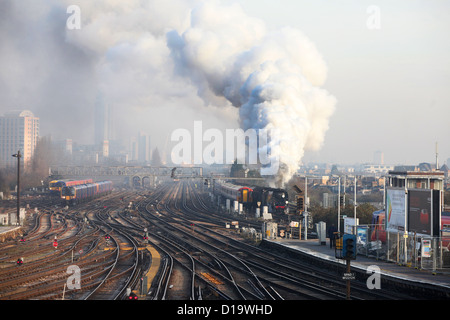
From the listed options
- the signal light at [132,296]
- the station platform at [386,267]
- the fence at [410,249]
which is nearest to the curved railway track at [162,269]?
the signal light at [132,296]

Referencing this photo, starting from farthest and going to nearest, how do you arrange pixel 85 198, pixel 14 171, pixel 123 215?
pixel 14 171 → pixel 85 198 → pixel 123 215

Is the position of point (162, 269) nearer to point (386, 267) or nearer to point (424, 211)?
point (386, 267)

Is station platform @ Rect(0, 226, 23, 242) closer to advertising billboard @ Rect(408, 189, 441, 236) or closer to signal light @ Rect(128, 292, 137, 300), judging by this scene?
signal light @ Rect(128, 292, 137, 300)

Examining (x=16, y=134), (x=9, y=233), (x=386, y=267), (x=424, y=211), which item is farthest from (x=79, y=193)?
(x=16, y=134)

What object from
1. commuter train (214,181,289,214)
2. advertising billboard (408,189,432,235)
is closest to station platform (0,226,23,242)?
commuter train (214,181,289,214)

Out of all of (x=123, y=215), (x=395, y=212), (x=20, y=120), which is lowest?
(x=123, y=215)

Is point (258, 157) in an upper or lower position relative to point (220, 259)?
upper
